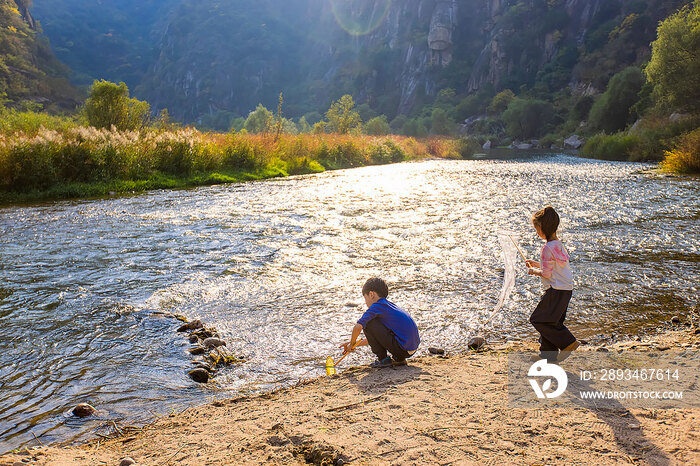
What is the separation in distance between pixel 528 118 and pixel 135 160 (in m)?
103

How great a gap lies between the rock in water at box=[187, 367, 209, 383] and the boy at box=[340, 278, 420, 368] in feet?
5.39

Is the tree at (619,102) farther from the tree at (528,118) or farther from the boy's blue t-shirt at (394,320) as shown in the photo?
the boy's blue t-shirt at (394,320)

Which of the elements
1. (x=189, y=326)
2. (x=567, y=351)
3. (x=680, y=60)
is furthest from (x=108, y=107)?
(x=680, y=60)

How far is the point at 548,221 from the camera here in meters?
5.18

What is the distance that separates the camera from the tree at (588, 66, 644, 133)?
68312 millimetres

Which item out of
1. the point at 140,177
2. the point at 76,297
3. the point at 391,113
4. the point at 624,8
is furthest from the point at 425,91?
the point at 76,297

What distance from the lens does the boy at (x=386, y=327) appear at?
5.29m

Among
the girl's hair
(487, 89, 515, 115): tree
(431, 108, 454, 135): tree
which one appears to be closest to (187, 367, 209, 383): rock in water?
the girl's hair

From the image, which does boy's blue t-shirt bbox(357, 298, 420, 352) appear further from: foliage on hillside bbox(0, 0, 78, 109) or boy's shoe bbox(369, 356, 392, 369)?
foliage on hillside bbox(0, 0, 78, 109)

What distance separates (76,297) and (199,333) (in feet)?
10.0

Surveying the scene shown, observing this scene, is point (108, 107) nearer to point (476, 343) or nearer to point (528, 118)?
point (476, 343)

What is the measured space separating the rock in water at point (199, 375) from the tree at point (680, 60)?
163ft

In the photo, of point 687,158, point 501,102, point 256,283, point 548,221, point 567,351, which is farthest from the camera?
point 501,102

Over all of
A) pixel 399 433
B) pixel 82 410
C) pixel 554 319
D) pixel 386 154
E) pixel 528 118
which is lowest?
pixel 82 410
